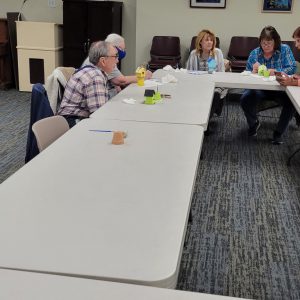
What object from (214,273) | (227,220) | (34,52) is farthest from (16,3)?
(214,273)

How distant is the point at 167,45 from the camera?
684 centimetres

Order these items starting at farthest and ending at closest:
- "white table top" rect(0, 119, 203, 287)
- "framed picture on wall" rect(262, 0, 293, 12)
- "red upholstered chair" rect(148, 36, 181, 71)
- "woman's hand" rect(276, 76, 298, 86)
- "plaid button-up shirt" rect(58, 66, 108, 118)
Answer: "red upholstered chair" rect(148, 36, 181, 71) → "framed picture on wall" rect(262, 0, 293, 12) → "woman's hand" rect(276, 76, 298, 86) → "plaid button-up shirt" rect(58, 66, 108, 118) → "white table top" rect(0, 119, 203, 287)

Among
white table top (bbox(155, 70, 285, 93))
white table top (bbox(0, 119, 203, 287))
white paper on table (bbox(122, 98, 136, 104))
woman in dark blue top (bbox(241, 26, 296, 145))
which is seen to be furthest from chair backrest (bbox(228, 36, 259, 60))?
white table top (bbox(0, 119, 203, 287))

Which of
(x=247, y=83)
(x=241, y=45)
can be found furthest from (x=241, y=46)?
(x=247, y=83)

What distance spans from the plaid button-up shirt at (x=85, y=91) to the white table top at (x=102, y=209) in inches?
36.2

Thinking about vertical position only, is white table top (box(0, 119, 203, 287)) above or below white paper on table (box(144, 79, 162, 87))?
below

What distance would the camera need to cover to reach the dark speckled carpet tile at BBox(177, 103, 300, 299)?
226 centimetres

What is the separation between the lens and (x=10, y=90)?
7312mm

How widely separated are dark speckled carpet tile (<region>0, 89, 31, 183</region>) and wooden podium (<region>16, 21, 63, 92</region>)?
14.4 inches

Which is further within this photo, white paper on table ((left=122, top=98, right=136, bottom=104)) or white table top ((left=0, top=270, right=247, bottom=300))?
white paper on table ((left=122, top=98, right=136, bottom=104))

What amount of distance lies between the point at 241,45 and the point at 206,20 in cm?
68

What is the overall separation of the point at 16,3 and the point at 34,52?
4.12 feet

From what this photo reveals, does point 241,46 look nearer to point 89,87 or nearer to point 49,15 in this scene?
point 49,15

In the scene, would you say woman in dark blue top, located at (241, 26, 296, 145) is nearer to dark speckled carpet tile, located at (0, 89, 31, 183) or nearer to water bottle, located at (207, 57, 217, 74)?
water bottle, located at (207, 57, 217, 74)
